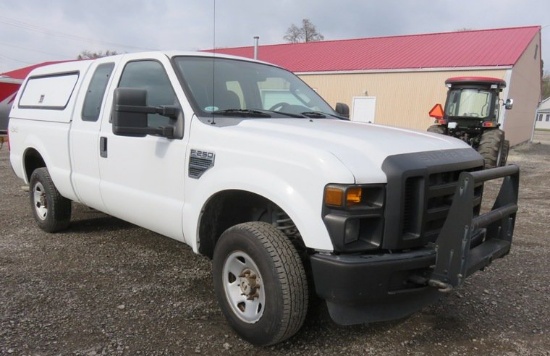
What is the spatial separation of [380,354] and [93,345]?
1.86 meters

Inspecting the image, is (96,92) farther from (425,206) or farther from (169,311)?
(425,206)

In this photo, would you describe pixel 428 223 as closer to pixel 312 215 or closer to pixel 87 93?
pixel 312 215

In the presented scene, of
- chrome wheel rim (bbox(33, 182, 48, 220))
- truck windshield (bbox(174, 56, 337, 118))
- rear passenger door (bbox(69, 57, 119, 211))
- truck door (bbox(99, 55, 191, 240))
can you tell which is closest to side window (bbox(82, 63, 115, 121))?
rear passenger door (bbox(69, 57, 119, 211))

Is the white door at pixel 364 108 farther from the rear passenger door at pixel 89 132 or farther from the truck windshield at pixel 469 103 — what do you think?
the rear passenger door at pixel 89 132

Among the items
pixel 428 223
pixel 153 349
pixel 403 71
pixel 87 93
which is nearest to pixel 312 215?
pixel 428 223

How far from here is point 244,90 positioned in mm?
3982

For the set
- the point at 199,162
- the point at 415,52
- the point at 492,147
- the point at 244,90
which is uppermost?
the point at 415,52

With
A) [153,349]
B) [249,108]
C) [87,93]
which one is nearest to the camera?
[153,349]

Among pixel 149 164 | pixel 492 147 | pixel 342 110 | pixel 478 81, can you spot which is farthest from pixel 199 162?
pixel 478 81

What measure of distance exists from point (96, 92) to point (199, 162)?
187 cm

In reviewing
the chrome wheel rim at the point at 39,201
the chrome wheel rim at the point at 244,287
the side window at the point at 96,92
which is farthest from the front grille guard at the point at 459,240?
the chrome wheel rim at the point at 39,201

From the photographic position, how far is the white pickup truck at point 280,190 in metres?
2.54

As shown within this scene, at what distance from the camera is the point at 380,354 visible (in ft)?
9.76

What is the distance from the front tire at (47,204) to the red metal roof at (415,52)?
63.8 feet
